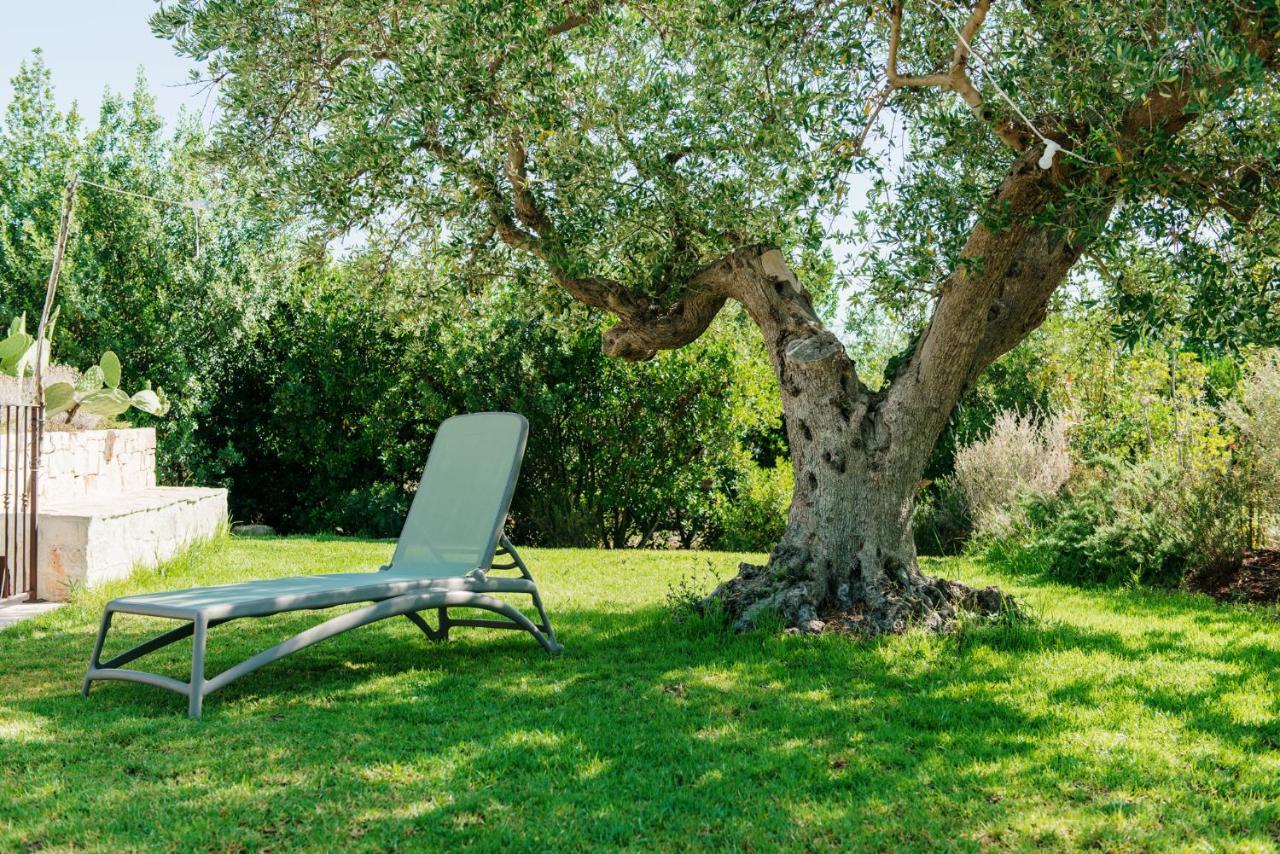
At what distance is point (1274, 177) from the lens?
5188 mm

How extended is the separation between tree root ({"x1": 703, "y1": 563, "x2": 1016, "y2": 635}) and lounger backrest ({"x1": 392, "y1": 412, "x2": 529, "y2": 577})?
1533 mm

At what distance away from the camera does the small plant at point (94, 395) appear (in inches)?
382

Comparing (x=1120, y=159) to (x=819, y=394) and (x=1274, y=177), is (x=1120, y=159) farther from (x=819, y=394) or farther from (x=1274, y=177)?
(x=819, y=394)

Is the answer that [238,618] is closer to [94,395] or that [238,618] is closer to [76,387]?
[94,395]

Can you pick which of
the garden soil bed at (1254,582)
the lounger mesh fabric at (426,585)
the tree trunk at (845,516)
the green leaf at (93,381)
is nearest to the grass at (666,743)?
the lounger mesh fabric at (426,585)

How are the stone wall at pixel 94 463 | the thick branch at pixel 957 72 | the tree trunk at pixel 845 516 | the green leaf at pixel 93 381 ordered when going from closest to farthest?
the thick branch at pixel 957 72, the tree trunk at pixel 845 516, the stone wall at pixel 94 463, the green leaf at pixel 93 381

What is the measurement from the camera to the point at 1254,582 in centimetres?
783

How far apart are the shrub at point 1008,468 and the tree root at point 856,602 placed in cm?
441

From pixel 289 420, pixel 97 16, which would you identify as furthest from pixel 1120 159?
pixel 289 420

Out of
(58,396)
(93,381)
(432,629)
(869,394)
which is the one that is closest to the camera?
(432,629)

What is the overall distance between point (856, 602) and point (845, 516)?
53 cm

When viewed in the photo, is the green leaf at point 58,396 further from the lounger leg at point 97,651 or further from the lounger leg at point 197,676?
the lounger leg at point 197,676

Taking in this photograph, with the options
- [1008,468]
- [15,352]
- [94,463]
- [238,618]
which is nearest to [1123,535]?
[1008,468]

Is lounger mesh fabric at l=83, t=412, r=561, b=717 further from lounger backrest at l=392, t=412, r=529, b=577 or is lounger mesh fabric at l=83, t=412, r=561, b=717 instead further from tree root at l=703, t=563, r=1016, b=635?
tree root at l=703, t=563, r=1016, b=635
